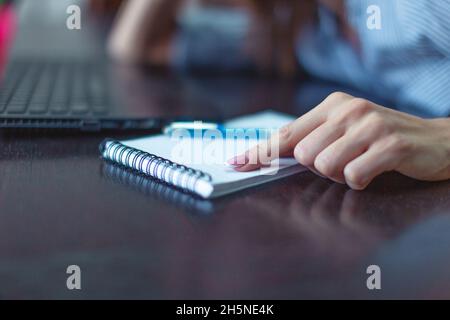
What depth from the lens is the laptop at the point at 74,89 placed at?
694 mm

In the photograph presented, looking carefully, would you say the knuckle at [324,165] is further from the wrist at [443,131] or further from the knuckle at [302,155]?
the wrist at [443,131]

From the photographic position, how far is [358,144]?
533mm

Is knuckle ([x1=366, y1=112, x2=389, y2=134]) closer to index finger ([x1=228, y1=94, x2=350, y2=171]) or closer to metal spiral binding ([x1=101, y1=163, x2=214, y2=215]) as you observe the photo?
index finger ([x1=228, y1=94, x2=350, y2=171])

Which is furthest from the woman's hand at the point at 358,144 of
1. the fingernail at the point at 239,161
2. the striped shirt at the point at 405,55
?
the striped shirt at the point at 405,55

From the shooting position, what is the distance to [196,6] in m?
1.56

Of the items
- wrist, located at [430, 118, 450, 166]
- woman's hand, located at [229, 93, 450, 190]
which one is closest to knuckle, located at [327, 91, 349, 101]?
woman's hand, located at [229, 93, 450, 190]

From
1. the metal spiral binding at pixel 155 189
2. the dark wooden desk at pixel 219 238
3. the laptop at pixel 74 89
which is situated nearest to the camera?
the dark wooden desk at pixel 219 238

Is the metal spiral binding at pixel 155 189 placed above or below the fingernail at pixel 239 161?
below

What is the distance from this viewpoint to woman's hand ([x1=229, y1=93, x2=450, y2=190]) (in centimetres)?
53

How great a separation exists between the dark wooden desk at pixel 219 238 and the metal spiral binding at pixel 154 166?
0.8 inches

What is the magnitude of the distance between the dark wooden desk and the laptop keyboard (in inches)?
5.2

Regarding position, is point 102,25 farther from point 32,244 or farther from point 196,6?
point 32,244

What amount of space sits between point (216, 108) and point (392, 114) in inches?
12.1

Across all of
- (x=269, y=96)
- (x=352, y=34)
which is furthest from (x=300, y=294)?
(x=352, y=34)
